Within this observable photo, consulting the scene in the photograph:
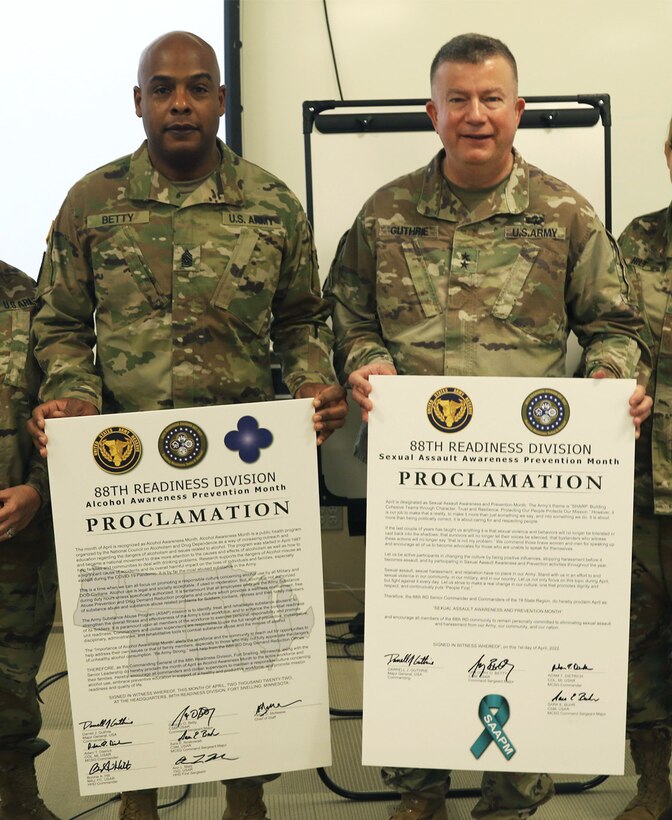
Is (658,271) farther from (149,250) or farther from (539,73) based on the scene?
(539,73)

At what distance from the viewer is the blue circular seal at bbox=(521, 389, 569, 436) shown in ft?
6.10

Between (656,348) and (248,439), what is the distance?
39.3 inches

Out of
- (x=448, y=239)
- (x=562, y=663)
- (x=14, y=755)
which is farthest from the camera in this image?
(x=14, y=755)

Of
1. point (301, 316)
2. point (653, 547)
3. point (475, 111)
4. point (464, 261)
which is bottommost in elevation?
point (653, 547)

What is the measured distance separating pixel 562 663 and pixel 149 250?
1.27 m

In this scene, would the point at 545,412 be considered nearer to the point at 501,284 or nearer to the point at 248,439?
the point at 501,284

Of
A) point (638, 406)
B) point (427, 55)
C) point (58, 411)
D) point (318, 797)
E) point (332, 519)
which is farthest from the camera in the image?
point (332, 519)

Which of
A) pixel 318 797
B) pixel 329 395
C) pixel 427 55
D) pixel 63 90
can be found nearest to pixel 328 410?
pixel 329 395

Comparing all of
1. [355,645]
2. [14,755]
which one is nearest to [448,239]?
[14,755]

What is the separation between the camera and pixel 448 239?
2.07 metres

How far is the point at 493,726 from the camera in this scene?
189 centimetres
